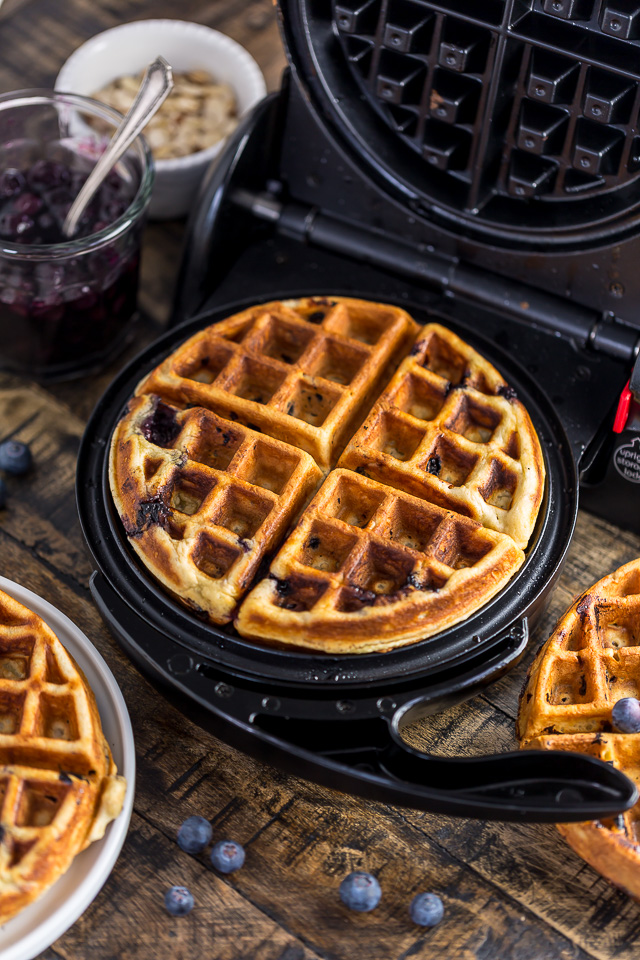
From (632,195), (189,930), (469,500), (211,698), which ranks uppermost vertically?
(632,195)

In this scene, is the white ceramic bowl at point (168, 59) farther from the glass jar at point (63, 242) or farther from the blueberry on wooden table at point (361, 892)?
the blueberry on wooden table at point (361, 892)

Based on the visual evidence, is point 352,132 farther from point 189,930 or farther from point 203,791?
point 189,930

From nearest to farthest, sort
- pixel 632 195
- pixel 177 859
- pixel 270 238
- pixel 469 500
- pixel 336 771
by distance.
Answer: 1. pixel 336 771
2. pixel 177 859
3. pixel 469 500
4. pixel 632 195
5. pixel 270 238

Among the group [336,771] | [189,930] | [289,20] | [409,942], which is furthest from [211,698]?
[289,20]

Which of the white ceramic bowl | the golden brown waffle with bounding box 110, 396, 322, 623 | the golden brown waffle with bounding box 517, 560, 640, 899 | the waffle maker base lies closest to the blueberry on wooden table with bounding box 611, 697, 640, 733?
the golden brown waffle with bounding box 517, 560, 640, 899

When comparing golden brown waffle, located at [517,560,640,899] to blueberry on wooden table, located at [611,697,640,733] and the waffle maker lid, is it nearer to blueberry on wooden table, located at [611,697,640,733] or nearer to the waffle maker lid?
blueberry on wooden table, located at [611,697,640,733]

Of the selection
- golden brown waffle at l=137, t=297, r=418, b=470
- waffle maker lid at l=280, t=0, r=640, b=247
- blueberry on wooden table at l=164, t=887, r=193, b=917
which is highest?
waffle maker lid at l=280, t=0, r=640, b=247
